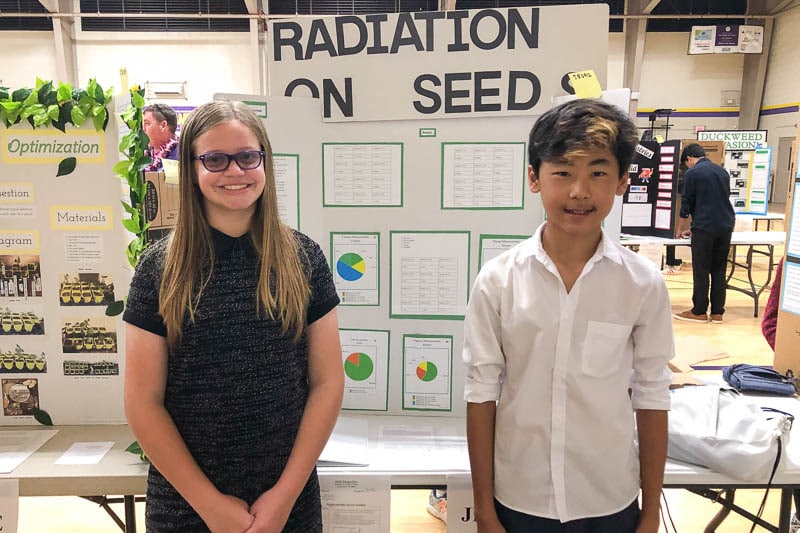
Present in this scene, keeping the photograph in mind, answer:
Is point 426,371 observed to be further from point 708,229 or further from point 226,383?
point 708,229

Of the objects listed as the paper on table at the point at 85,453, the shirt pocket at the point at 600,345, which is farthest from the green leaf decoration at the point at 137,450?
the shirt pocket at the point at 600,345

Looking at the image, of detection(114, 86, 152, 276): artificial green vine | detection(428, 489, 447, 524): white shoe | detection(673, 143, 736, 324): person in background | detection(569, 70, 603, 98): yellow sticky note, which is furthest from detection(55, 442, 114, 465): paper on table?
detection(673, 143, 736, 324): person in background

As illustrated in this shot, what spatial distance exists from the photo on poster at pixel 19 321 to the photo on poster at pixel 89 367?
14 centimetres

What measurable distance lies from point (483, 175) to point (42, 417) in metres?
1.52

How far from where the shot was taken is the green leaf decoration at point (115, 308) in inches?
64.4

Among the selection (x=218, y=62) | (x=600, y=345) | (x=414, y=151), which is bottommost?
(x=600, y=345)

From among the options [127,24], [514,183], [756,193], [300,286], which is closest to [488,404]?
[300,286]

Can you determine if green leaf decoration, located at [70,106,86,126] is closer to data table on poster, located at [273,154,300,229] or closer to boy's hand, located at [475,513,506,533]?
data table on poster, located at [273,154,300,229]

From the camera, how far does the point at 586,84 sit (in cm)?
155

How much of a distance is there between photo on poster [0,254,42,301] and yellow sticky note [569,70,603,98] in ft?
5.30

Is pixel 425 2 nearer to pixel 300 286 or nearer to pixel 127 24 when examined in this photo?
pixel 127 24

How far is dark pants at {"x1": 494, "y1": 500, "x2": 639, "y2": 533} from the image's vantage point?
1233 mm

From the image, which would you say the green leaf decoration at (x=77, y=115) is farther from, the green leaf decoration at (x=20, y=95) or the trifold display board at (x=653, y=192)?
the trifold display board at (x=653, y=192)

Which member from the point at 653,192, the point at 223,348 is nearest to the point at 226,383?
the point at 223,348
